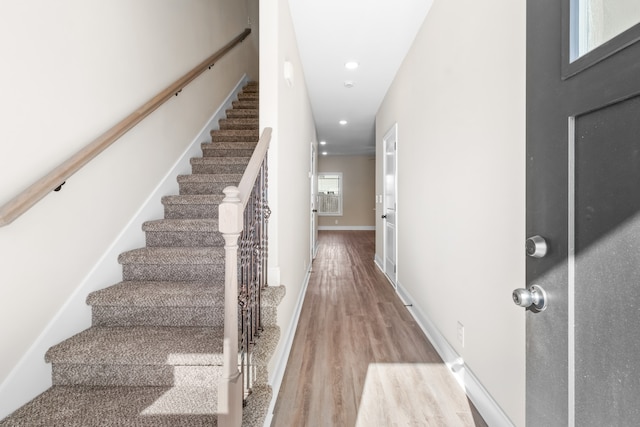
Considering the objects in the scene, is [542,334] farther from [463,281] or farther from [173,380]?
[173,380]

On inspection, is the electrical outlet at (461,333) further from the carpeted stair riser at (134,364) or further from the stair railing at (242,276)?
the carpeted stair riser at (134,364)

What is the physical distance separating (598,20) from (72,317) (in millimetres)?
2339

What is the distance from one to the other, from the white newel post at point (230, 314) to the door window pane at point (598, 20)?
106 centimetres

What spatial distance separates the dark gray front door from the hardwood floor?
39.8 inches

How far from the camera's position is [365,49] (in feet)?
10.0

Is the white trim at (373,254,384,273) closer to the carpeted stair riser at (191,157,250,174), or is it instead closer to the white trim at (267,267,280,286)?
the carpeted stair riser at (191,157,250,174)

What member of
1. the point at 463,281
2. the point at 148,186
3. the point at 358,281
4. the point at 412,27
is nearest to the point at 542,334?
the point at 463,281

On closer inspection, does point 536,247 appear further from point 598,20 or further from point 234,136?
point 234,136

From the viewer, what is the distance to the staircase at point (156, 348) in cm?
121

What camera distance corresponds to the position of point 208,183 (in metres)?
2.60

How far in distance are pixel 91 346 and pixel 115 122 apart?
133 centimetres

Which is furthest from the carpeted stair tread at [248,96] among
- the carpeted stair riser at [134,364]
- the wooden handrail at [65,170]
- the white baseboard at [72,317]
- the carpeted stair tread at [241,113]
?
the carpeted stair riser at [134,364]

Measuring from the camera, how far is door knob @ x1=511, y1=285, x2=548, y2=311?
28.2 inches

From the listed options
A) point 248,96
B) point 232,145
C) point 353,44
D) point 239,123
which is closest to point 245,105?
point 248,96
